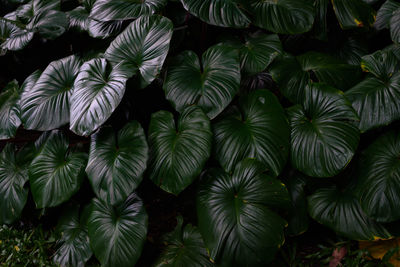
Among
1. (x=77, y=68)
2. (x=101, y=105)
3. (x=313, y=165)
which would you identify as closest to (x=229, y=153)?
(x=313, y=165)

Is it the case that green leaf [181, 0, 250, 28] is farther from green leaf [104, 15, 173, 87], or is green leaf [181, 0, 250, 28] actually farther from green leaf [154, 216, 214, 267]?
green leaf [154, 216, 214, 267]

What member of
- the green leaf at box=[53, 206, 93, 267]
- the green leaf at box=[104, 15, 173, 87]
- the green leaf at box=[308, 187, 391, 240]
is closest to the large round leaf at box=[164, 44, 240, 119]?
the green leaf at box=[104, 15, 173, 87]

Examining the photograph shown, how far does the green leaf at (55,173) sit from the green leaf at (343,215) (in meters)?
1.40

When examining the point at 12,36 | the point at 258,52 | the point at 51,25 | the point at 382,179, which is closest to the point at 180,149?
the point at 258,52

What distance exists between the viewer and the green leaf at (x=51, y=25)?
260 cm

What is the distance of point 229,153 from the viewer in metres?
1.96

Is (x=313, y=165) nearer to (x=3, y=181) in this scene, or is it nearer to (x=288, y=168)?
(x=288, y=168)

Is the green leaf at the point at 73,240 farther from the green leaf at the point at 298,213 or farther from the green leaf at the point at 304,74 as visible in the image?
the green leaf at the point at 304,74

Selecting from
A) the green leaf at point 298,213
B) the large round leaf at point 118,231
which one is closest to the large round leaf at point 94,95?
the large round leaf at point 118,231

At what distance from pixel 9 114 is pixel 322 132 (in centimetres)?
215

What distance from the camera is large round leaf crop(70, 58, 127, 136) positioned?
6.22ft

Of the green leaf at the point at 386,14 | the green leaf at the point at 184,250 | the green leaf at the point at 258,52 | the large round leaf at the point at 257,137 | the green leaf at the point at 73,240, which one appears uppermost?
the green leaf at the point at 386,14

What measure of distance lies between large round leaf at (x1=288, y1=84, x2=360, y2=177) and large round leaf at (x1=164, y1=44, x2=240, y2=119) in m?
0.41

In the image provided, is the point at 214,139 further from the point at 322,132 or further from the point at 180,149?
the point at 322,132
